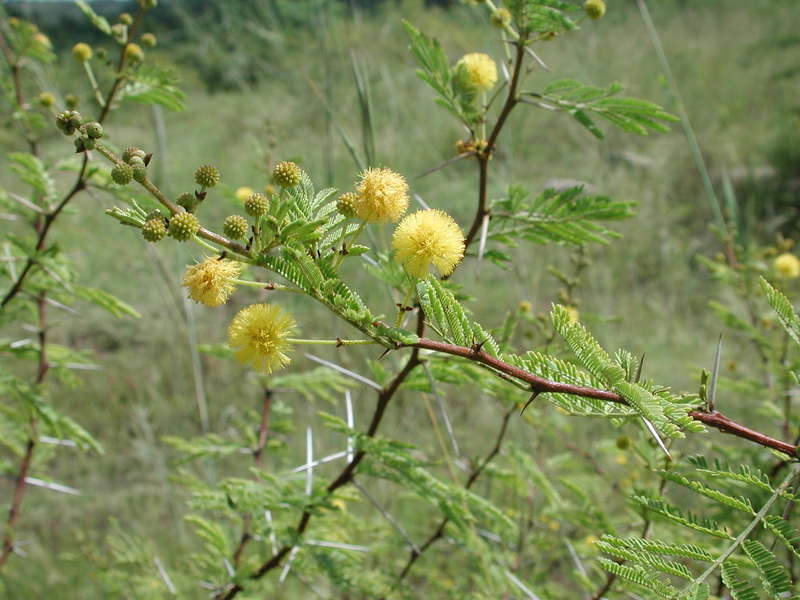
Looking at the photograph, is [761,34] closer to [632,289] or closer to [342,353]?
[632,289]

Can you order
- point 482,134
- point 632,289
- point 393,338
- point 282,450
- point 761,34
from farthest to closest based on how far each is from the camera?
point 761,34
point 632,289
point 282,450
point 482,134
point 393,338

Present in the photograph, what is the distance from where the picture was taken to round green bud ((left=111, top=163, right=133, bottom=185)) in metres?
0.94

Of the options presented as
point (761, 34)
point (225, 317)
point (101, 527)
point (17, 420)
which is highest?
point (761, 34)

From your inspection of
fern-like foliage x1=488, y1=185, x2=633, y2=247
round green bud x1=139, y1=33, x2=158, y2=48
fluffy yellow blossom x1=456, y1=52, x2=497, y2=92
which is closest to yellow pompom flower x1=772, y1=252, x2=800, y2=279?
fern-like foliage x1=488, y1=185, x2=633, y2=247

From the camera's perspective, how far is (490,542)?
2.63 meters

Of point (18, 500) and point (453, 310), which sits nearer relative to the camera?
point (453, 310)

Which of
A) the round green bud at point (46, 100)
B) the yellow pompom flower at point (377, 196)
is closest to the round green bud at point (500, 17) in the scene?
the yellow pompom flower at point (377, 196)

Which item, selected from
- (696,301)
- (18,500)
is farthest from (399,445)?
(696,301)

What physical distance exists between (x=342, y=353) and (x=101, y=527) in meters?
2.46

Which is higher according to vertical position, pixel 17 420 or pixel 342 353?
pixel 17 420

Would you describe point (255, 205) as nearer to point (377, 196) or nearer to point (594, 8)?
point (377, 196)

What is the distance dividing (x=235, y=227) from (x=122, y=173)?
0.20 meters

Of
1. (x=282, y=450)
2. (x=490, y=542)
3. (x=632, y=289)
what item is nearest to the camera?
(x=282, y=450)

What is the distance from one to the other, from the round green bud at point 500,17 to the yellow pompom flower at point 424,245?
→ 0.72m
